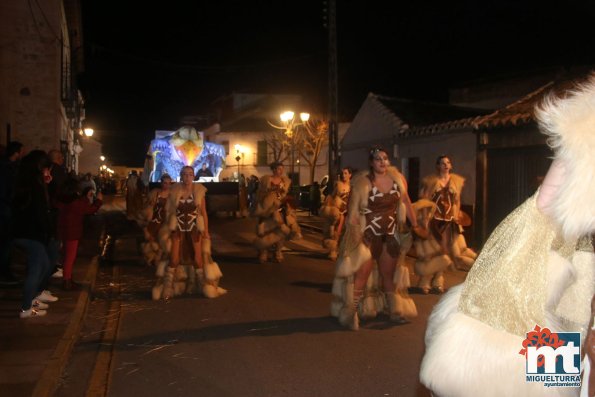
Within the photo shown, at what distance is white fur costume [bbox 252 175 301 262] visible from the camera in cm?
1195

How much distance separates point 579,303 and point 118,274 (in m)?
9.67

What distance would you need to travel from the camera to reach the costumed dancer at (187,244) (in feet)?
27.1

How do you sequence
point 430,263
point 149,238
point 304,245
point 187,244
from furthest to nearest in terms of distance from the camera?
1. point 304,245
2. point 149,238
3. point 430,263
4. point 187,244

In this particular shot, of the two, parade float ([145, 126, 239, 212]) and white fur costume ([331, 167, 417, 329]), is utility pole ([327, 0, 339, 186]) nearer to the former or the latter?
parade float ([145, 126, 239, 212])

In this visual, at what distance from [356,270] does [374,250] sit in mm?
397

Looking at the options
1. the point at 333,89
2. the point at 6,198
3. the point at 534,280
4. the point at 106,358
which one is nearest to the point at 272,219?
the point at 6,198

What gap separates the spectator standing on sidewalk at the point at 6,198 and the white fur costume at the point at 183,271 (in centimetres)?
239

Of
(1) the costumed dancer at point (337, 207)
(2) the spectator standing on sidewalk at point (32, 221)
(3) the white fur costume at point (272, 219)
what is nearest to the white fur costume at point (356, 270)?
(2) the spectator standing on sidewalk at point (32, 221)

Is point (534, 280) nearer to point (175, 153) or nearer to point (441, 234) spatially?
point (441, 234)

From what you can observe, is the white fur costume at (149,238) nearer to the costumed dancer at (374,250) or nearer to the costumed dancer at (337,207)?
the costumed dancer at (337,207)

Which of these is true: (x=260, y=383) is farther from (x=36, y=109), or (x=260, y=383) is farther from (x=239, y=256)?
(x=36, y=109)

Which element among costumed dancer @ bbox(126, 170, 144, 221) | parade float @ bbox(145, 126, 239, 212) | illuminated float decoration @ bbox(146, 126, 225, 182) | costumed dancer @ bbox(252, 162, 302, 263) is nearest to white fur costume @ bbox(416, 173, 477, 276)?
costumed dancer @ bbox(252, 162, 302, 263)

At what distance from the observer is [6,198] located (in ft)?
29.3

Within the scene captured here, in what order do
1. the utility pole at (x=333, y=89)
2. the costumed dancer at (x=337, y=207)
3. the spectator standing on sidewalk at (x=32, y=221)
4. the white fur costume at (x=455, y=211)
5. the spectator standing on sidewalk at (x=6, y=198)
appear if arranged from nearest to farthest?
the spectator standing on sidewalk at (x=32, y=221), the spectator standing on sidewalk at (x=6, y=198), the white fur costume at (x=455, y=211), the costumed dancer at (x=337, y=207), the utility pole at (x=333, y=89)
